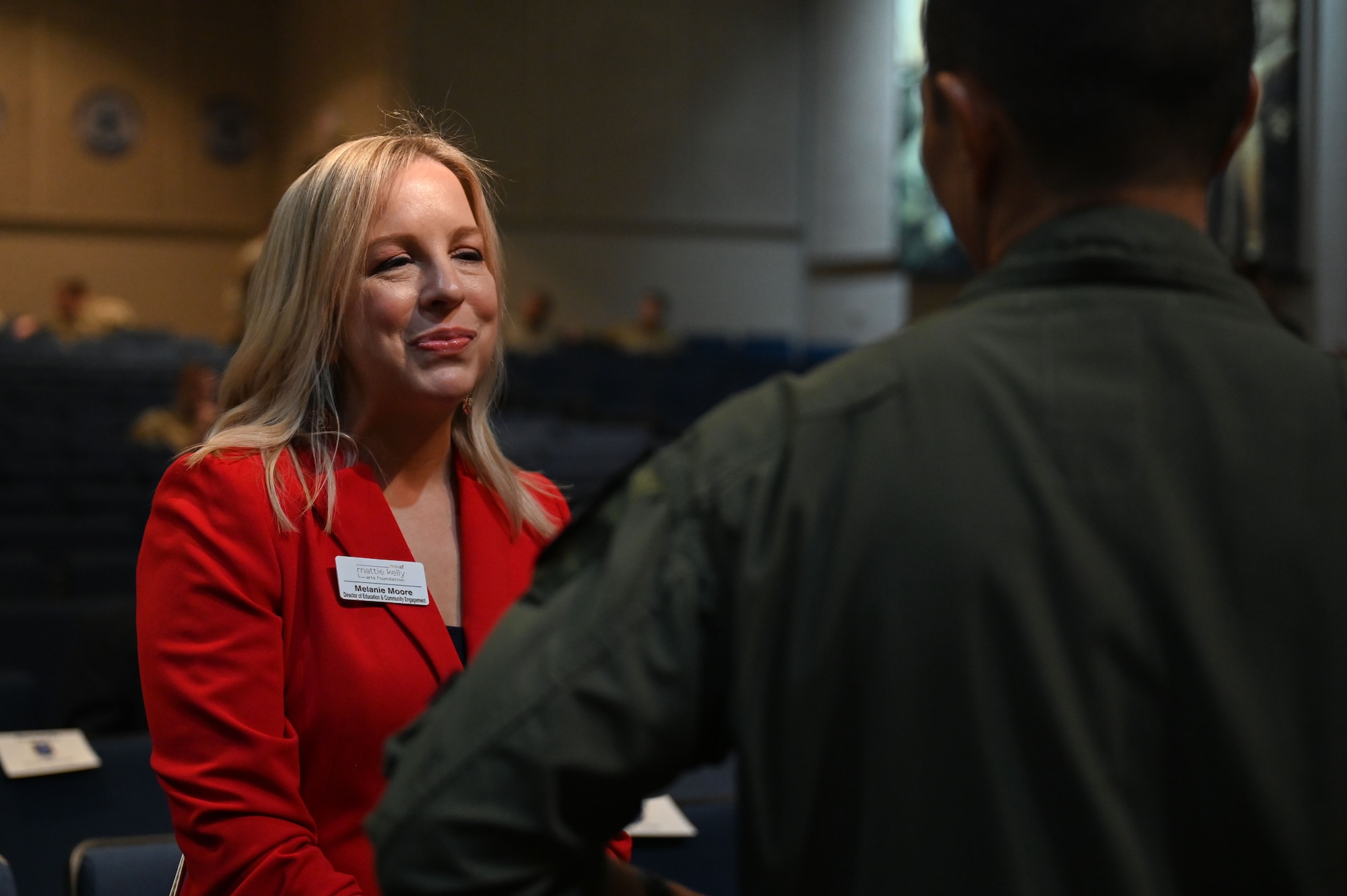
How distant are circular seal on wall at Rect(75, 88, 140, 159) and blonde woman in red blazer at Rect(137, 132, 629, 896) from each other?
18836 millimetres

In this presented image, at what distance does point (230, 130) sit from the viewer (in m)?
19.4

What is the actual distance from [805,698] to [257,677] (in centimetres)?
83

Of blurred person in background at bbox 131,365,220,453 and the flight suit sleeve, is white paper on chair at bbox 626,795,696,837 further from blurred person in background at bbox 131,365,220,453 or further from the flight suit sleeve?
blurred person in background at bbox 131,365,220,453

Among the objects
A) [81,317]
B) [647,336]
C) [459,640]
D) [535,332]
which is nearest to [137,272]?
[81,317]

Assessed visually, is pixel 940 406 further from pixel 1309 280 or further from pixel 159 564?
pixel 1309 280

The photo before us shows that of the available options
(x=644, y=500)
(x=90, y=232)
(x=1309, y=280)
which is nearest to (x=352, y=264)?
(x=644, y=500)

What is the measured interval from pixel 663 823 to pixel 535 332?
12.2 m

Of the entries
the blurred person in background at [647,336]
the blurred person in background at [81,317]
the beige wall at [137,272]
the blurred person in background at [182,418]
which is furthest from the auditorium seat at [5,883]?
the beige wall at [137,272]

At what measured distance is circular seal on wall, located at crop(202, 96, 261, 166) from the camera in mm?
19250

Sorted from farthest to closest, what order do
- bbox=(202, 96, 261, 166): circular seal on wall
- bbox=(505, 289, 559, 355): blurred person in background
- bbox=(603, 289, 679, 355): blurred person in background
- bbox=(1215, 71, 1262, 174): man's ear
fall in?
bbox=(202, 96, 261, 166): circular seal on wall, bbox=(603, 289, 679, 355): blurred person in background, bbox=(505, 289, 559, 355): blurred person in background, bbox=(1215, 71, 1262, 174): man's ear

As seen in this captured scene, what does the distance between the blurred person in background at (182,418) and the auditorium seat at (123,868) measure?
181 inches

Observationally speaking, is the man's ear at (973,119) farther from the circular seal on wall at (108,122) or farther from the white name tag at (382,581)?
the circular seal on wall at (108,122)

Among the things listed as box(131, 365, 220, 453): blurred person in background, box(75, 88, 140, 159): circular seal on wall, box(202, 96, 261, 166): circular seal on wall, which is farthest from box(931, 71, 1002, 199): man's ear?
box(202, 96, 261, 166): circular seal on wall

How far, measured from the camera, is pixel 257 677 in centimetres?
142
